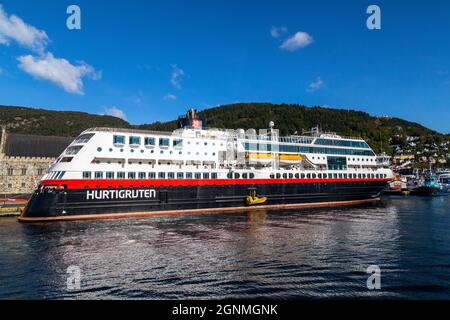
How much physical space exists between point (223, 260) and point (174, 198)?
20552 mm

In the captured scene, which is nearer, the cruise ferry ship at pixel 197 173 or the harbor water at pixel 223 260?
the harbor water at pixel 223 260

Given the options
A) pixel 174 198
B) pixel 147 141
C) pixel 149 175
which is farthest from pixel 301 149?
pixel 149 175

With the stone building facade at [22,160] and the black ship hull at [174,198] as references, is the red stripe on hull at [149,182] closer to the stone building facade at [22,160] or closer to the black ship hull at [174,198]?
the black ship hull at [174,198]

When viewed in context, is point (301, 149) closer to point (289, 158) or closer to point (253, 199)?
point (289, 158)

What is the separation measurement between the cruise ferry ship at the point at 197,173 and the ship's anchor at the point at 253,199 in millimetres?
138

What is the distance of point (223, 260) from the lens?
1764cm

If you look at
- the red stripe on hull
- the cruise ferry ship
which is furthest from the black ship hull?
the red stripe on hull

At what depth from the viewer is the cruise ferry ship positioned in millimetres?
32719

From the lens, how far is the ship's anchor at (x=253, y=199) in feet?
136

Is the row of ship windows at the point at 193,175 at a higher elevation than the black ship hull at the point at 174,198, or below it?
higher

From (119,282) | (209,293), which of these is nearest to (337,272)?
(209,293)

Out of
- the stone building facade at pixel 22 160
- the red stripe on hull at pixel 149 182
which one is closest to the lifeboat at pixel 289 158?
the red stripe on hull at pixel 149 182

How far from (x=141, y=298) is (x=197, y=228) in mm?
15179
